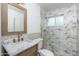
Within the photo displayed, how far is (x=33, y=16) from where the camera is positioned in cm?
130

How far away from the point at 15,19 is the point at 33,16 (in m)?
0.22

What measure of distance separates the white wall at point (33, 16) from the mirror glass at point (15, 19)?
0.28 feet

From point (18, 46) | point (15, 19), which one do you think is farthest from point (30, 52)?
point (15, 19)

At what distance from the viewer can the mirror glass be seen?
1249mm

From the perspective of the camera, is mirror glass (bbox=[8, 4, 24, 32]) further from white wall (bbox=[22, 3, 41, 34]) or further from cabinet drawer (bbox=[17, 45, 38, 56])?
cabinet drawer (bbox=[17, 45, 38, 56])

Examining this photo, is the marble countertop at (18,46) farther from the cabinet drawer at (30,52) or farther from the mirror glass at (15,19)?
the mirror glass at (15,19)

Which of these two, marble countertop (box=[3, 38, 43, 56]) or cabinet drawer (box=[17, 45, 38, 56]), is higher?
marble countertop (box=[3, 38, 43, 56])

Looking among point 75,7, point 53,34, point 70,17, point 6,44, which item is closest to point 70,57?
point 53,34

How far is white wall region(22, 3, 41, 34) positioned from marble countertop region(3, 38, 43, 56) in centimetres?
15

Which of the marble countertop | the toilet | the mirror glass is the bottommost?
the toilet

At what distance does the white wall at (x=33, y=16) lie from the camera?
1.30 metres

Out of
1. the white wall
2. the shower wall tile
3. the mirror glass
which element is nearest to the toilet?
the shower wall tile

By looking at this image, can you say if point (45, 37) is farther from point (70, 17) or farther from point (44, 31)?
point (70, 17)

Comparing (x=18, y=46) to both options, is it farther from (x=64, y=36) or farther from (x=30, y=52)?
(x=64, y=36)
